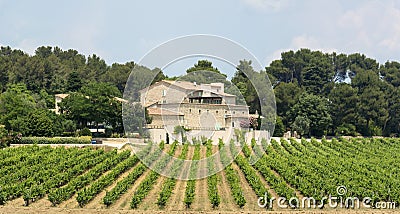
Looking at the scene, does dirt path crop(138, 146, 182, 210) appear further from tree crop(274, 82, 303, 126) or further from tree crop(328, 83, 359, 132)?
tree crop(328, 83, 359, 132)

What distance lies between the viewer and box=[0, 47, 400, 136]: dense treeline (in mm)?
29141

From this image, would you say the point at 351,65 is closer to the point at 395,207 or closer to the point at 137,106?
the point at 395,207

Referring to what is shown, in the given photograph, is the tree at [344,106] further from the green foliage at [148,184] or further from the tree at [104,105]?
the green foliage at [148,184]

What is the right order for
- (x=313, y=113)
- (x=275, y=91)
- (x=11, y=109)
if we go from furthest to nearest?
1. (x=275, y=91)
2. (x=313, y=113)
3. (x=11, y=109)

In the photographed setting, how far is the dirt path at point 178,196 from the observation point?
13988mm

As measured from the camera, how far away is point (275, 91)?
133 ft

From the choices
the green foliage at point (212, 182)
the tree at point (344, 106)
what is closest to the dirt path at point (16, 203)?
the green foliage at point (212, 182)

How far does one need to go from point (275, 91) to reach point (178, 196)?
1041 inches

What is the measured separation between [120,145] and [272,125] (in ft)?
51.6

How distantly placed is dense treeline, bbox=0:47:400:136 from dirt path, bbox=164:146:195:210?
3285 millimetres

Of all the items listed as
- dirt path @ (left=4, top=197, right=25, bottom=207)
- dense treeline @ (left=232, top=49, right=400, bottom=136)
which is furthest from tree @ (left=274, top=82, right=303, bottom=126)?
dirt path @ (left=4, top=197, right=25, bottom=207)

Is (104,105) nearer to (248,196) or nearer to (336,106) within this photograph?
(248,196)

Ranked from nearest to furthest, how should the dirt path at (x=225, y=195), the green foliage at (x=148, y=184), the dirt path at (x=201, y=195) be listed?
the green foliage at (x=148, y=184) < the dirt path at (x=201, y=195) < the dirt path at (x=225, y=195)

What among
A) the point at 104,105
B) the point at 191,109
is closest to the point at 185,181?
the point at 191,109
